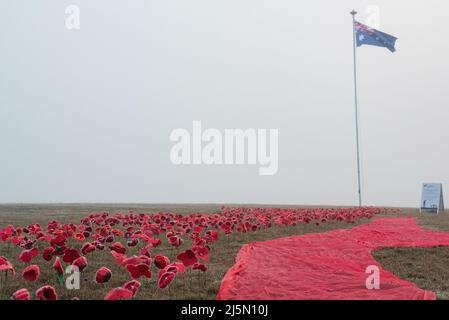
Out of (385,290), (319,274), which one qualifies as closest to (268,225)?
(319,274)

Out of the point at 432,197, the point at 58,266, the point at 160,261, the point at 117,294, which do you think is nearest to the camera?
the point at 117,294

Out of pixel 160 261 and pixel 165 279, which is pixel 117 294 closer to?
pixel 165 279

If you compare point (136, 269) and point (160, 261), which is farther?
point (160, 261)

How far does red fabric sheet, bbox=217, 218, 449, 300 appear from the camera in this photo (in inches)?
228

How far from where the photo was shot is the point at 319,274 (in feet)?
23.3

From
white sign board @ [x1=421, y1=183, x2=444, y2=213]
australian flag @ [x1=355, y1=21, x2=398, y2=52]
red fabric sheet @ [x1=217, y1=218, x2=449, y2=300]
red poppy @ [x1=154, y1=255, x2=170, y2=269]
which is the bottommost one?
red fabric sheet @ [x1=217, y1=218, x2=449, y2=300]

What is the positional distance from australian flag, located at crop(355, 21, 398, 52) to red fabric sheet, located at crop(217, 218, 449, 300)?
23.6m

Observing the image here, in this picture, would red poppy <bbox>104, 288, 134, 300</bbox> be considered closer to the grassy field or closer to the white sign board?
the grassy field

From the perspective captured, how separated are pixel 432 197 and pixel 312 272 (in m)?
22.0

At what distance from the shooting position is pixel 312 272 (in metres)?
7.27

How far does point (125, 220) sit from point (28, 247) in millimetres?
5554

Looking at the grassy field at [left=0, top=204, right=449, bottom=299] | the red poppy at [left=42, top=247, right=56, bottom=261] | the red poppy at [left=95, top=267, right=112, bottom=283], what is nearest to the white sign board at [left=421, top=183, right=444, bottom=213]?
the grassy field at [left=0, top=204, right=449, bottom=299]

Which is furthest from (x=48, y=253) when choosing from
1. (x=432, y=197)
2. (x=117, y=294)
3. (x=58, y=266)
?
(x=432, y=197)
